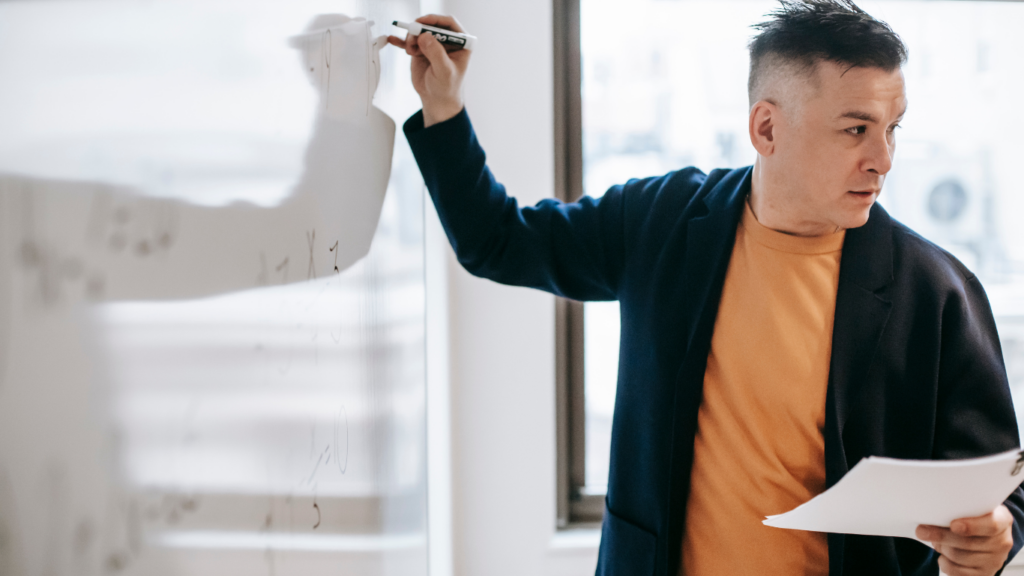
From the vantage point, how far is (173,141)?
30cm

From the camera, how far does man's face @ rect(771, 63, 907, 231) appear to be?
882 mm

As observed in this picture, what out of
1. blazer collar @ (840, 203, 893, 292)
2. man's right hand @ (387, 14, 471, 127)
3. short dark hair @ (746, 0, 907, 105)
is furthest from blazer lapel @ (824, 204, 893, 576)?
man's right hand @ (387, 14, 471, 127)

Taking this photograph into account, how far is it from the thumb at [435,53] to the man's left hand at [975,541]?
0.84 m

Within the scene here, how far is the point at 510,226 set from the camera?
3.33 ft

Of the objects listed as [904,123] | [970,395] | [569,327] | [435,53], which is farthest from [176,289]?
[904,123]

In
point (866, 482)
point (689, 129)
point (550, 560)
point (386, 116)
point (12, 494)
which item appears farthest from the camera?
point (689, 129)

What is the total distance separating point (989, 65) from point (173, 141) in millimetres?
2067

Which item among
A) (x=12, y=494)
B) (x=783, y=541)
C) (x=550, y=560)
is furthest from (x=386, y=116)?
(x=550, y=560)

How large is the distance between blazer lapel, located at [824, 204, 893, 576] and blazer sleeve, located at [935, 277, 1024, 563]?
0.10 metres

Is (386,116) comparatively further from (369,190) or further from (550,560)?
(550,560)

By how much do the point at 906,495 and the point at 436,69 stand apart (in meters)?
0.76

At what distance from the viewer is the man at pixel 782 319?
887 millimetres

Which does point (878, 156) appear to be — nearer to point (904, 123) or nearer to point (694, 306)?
point (694, 306)

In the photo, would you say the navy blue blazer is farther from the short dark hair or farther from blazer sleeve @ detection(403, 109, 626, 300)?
the short dark hair
